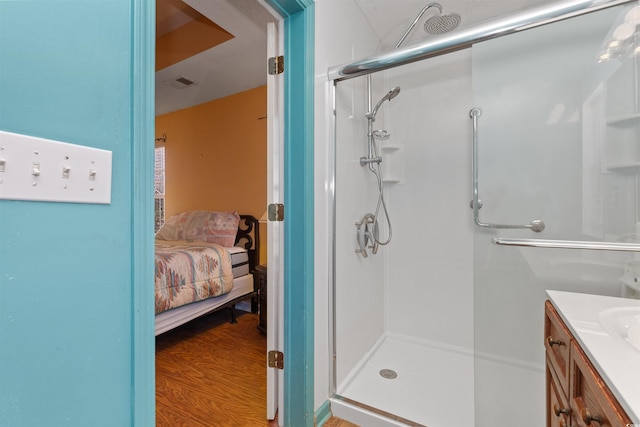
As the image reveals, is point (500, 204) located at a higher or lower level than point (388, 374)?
higher

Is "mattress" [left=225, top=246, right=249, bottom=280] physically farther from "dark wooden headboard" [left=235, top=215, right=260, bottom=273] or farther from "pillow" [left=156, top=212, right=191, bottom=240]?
"pillow" [left=156, top=212, right=191, bottom=240]

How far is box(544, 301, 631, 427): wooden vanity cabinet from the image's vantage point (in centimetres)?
58

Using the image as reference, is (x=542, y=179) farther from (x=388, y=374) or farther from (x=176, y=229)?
(x=176, y=229)

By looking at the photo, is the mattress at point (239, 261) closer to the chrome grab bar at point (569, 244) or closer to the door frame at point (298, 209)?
the door frame at point (298, 209)

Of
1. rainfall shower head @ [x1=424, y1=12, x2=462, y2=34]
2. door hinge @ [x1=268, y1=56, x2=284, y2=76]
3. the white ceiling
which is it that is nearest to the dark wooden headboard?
the white ceiling

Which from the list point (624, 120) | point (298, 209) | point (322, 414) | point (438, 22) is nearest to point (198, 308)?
point (322, 414)

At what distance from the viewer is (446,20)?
1.83 m

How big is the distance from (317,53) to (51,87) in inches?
47.6

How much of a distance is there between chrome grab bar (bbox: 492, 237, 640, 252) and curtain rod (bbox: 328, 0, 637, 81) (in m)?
0.92

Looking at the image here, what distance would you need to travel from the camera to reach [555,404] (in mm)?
952

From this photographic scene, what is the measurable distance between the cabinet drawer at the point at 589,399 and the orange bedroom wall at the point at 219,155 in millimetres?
2939

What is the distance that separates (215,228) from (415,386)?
2444mm

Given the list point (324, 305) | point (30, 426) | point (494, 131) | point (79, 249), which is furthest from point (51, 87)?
point (494, 131)

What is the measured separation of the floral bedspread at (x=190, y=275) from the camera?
224 cm
